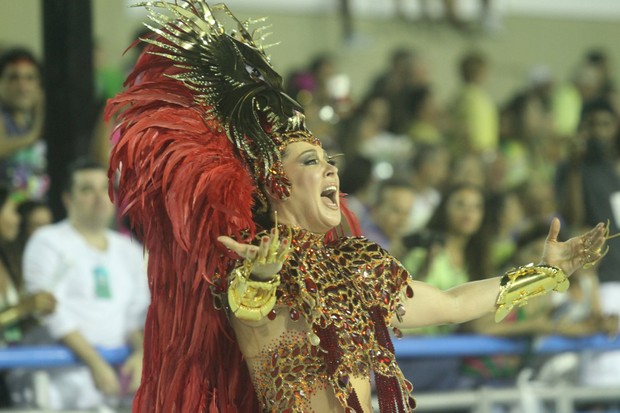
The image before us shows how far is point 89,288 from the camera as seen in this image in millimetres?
5848

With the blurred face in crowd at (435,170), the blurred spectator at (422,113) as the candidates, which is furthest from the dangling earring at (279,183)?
the blurred spectator at (422,113)

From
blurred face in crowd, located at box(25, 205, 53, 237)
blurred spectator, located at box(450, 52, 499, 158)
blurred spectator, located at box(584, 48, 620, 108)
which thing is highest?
blurred spectator, located at box(584, 48, 620, 108)

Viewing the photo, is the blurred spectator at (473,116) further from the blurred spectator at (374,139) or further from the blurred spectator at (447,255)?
the blurred spectator at (447,255)

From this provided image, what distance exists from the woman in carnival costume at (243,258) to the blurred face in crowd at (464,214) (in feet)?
8.33

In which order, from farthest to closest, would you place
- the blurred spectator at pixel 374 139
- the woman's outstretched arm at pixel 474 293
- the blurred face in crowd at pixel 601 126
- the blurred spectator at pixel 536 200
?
the blurred spectator at pixel 374 139 < the blurred spectator at pixel 536 200 < the blurred face in crowd at pixel 601 126 < the woman's outstretched arm at pixel 474 293

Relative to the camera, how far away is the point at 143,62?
13.5 ft

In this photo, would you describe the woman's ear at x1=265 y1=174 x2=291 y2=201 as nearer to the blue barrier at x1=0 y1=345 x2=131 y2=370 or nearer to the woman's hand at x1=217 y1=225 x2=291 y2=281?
the woman's hand at x1=217 y1=225 x2=291 y2=281

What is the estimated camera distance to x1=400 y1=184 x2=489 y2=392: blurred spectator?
598 cm

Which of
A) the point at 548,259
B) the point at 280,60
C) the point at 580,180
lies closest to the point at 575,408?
the point at 580,180

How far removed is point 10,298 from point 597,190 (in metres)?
3.36

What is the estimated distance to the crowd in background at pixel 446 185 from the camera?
6.17 m

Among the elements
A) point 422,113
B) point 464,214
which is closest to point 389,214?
point 464,214

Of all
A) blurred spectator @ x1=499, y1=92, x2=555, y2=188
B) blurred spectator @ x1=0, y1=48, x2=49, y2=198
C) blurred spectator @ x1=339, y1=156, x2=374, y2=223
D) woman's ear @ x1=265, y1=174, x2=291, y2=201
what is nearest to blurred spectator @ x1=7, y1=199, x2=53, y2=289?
blurred spectator @ x1=0, y1=48, x2=49, y2=198

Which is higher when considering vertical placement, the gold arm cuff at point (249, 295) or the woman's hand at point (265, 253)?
the woman's hand at point (265, 253)
